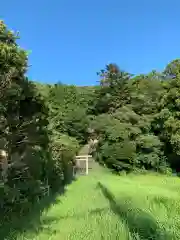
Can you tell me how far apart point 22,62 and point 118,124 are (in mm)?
16028

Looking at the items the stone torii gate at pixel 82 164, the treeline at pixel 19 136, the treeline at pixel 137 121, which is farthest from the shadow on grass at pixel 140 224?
the stone torii gate at pixel 82 164

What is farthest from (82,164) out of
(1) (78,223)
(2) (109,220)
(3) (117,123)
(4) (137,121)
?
(2) (109,220)

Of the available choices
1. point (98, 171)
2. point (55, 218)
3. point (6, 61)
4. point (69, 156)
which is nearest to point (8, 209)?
point (55, 218)

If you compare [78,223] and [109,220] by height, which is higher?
[109,220]

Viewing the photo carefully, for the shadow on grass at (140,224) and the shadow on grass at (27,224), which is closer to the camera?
the shadow on grass at (140,224)

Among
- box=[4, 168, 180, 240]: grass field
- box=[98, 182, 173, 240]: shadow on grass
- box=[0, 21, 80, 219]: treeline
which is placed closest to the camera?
box=[98, 182, 173, 240]: shadow on grass

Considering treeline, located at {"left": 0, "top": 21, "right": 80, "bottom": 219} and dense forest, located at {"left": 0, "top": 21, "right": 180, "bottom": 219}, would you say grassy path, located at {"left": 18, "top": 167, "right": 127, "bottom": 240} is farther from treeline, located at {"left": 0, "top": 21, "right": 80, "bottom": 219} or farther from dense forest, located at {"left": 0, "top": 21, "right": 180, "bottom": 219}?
dense forest, located at {"left": 0, "top": 21, "right": 180, "bottom": 219}

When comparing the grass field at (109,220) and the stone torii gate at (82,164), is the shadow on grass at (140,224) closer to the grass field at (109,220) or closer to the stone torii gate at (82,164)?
the grass field at (109,220)

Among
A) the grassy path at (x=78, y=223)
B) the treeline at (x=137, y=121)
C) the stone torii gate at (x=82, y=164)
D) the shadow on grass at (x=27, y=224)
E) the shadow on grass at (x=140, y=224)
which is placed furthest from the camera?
the stone torii gate at (x=82, y=164)

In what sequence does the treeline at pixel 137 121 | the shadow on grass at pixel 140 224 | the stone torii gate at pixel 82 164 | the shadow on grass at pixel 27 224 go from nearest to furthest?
the shadow on grass at pixel 140 224 → the shadow on grass at pixel 27 224 → the treeline at pixel 137 121 → the stone torii gate at pixel 82 164

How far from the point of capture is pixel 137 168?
25.8 metres

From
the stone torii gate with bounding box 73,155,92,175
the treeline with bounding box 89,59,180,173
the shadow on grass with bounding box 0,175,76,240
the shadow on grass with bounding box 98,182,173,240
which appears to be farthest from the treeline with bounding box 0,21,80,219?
the treeline with bounding box 89,59,180,173

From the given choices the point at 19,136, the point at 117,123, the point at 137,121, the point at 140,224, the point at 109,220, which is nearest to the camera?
the point at 140,224

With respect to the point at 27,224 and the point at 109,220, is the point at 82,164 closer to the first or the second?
the point at 27,224
